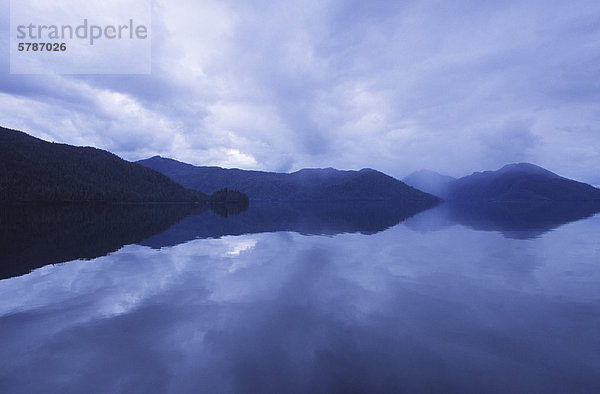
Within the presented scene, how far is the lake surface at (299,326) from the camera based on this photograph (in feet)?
38.1

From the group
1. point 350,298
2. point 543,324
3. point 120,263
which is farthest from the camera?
point 120,263

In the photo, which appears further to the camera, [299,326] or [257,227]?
[257,227]

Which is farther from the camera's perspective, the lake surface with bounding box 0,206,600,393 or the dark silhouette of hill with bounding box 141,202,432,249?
the dark silhouette of hill with bounding box 141,202,432,249

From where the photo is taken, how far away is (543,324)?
17.1 meters

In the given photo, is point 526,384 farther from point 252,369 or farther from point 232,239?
point 232,239

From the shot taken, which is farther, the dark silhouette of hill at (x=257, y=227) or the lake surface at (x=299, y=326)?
the dark silhouette of hill at (x=257, y=227)

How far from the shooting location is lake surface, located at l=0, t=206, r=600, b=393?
11609mm

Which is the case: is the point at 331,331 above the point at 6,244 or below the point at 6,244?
below

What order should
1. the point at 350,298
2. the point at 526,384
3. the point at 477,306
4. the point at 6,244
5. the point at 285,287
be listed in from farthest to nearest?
the point at 6,244 < the point at 285,287 < the point at 350,298 < the point at 477,306 < the point at 526,384

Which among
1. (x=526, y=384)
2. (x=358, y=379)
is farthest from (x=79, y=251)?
(x=526, y=384)

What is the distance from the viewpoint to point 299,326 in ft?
55.1

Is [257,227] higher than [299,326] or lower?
higher

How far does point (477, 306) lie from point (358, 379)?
44.5ft

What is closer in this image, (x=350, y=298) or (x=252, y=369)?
(x=252, y=369)
